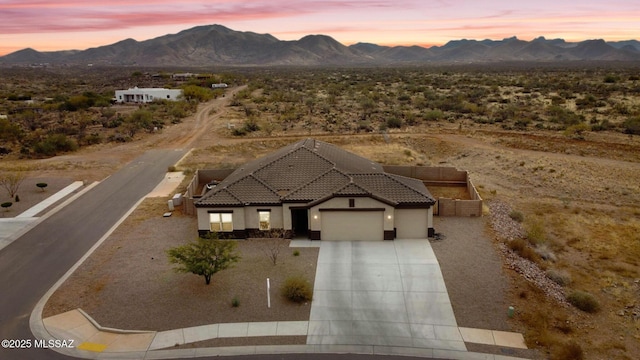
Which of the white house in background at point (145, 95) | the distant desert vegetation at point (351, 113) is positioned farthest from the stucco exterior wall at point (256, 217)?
the white house in background at point (145, 95)

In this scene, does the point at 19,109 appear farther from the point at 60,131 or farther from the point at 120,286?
the point at 120,286

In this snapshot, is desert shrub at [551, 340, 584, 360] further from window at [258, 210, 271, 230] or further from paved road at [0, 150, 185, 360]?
paved road at [0, 150, 185, 360]

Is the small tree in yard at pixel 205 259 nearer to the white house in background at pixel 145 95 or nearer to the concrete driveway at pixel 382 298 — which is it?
the concrete driveway at pixel 382 298

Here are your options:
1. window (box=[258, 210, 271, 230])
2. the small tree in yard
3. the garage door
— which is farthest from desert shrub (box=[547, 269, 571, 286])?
the small tree in yard

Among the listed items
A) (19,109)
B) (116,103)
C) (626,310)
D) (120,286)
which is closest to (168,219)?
(120,286)

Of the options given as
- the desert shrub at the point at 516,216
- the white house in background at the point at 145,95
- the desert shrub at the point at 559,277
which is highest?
the white house in background at the point at 145,95
